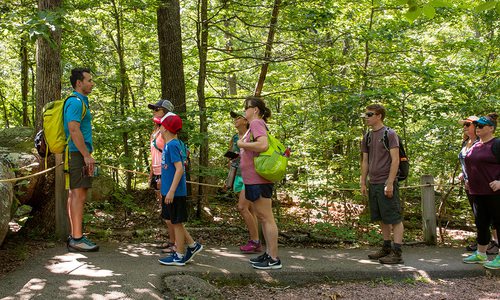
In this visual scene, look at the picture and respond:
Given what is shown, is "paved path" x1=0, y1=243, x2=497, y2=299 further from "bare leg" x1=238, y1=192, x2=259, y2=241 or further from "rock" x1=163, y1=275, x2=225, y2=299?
"bare leg" x1=238, y1=192, x2=259, y2=241

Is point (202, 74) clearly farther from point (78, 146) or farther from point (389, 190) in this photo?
point (389, 190)

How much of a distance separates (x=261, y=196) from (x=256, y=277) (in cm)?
92

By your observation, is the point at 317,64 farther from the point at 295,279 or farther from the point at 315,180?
the point at 295,279

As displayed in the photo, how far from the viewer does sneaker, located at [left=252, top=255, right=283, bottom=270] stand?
16.7 feet

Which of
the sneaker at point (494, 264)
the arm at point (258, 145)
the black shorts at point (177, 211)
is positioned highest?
the arm at point (258, 145)

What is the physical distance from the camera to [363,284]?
516 cm

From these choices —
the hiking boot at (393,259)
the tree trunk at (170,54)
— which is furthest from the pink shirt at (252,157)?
the tree trunk at (170,54)

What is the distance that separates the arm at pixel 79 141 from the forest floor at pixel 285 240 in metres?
1.31

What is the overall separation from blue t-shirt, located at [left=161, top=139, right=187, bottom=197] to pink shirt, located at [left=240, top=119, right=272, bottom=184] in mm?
733

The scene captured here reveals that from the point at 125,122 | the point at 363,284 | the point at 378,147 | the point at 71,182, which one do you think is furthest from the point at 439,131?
the point at 71,182

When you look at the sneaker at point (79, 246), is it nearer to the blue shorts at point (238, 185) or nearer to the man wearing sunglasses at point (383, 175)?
the blue shorts at point (238, 185)

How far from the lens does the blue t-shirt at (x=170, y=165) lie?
468 cm

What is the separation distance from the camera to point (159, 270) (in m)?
4.76

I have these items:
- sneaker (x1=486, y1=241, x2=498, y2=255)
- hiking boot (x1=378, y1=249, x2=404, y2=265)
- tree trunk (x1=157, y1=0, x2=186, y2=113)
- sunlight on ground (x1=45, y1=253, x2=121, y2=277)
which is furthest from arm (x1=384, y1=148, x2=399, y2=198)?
tree trunk (x1=157, y1=0, x2=186, y2=113)
